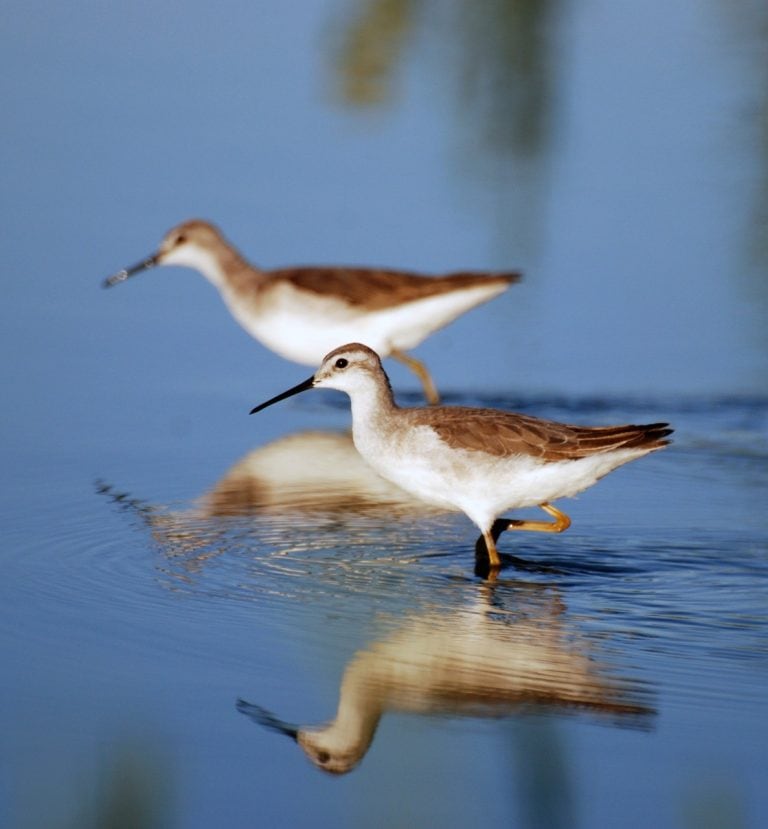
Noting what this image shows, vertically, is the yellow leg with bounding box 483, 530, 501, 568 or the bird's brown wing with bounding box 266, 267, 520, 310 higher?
the bird's brown wing with bounding box 266, 267, 520, 310

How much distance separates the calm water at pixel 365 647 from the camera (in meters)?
5.26

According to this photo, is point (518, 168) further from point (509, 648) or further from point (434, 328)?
point (509, 648)

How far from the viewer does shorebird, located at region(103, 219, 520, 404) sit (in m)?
11.6

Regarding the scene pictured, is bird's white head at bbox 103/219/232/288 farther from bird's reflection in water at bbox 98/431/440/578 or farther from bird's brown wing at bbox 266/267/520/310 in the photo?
bird's reflection in water at bbox 98/431/440/578

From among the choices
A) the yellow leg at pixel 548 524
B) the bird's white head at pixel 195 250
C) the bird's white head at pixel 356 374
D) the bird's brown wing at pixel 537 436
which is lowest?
the yellow leg at pixel 548 524

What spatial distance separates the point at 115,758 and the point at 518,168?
1060 centimetres

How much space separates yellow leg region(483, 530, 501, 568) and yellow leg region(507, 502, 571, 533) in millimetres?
443

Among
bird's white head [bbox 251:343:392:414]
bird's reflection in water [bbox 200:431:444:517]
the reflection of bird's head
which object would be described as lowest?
the reflection of bird's head

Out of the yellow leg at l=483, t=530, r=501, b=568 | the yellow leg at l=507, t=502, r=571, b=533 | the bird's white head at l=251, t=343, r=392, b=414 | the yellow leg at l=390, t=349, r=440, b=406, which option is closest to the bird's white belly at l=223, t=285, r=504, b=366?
the yellow leg at l=390, t=349, r=440, b=406

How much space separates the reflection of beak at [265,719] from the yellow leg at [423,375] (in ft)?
17.1

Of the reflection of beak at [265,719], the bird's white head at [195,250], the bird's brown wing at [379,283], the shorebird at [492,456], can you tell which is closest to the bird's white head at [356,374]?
the shorebird at [492,456]

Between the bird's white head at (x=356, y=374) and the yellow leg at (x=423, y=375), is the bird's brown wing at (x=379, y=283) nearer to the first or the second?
the yellow leg at (x=423, y=375)

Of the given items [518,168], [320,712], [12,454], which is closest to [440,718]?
[320,712]

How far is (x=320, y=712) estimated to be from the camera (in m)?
5.82
